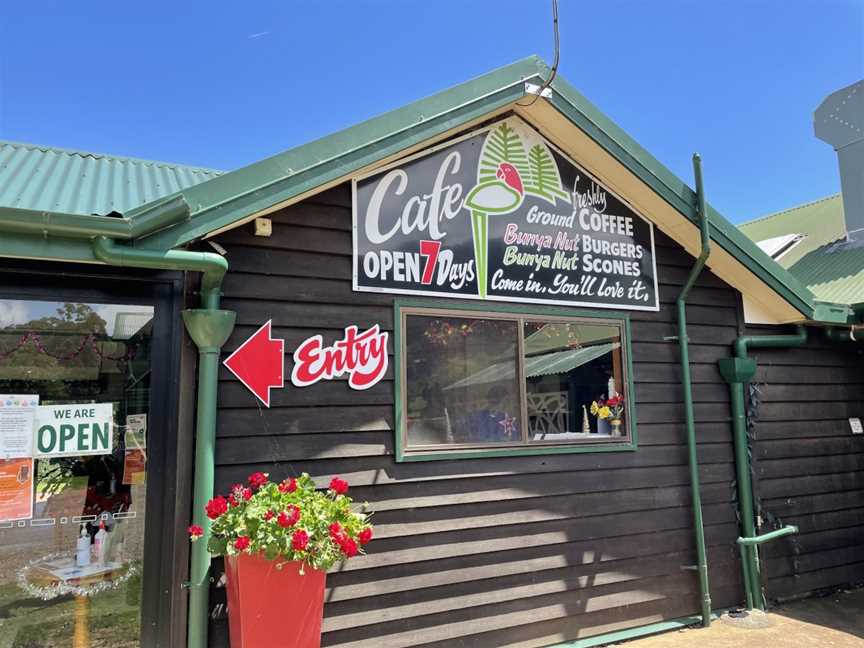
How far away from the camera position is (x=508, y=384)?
14.3ft

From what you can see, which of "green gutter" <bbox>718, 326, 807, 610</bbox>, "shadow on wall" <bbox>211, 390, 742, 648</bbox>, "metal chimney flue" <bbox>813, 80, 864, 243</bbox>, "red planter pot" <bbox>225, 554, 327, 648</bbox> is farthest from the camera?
"metal chimney flue" <bbox>813, 80, 864, 243</bbox>

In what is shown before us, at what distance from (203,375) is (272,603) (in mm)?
1226

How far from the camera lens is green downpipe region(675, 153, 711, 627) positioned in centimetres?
473

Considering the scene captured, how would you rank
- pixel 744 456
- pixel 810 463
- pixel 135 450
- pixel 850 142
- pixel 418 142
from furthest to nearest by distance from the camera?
pixel 850 142 → pixel 810 463 → pixel 744 456 → pixel 418 142 → pixel 135 450

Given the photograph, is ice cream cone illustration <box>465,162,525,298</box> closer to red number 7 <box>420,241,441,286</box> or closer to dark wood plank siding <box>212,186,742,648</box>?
red number 7 <box>420,241,441,286</box>

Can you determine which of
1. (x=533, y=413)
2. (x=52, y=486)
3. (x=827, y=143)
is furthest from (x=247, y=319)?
(x=827, y=143)

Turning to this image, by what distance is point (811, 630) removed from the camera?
4.58 m

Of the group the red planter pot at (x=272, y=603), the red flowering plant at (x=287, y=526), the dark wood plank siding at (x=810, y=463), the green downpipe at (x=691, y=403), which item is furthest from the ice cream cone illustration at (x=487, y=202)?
the dark wood plank siding at (x=810, y=463)

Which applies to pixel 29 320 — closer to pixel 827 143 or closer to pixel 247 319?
pixel 247 319

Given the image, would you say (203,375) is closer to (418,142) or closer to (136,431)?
(136,431)

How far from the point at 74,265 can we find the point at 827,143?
8.01 meters

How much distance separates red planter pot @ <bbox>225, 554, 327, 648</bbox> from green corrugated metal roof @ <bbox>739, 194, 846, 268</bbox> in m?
7.03

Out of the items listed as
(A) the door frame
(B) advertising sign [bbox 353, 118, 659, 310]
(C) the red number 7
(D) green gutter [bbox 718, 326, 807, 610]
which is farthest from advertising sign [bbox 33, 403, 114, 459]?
(D) green gutter [bbox 718, 326, 807, 610]

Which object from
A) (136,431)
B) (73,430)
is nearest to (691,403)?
(136,431)
